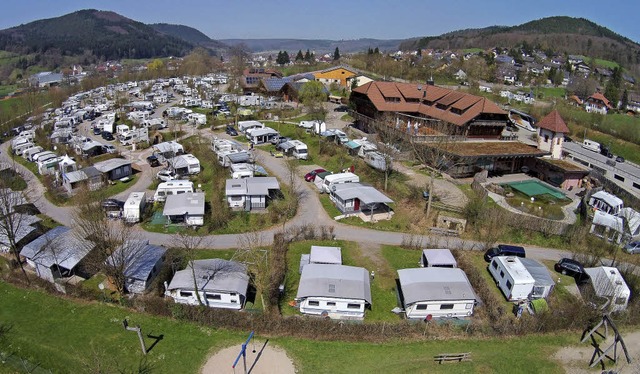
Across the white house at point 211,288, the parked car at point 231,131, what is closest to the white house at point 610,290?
the white house at point 211,288

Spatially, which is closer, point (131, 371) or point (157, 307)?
point (131, 371)

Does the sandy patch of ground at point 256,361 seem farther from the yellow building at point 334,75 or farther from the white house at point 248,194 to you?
the yellow building at point 334,75

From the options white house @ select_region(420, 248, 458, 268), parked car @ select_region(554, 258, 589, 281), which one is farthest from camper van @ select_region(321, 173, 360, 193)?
parked car @ select_region(554, 258, 589, 281)

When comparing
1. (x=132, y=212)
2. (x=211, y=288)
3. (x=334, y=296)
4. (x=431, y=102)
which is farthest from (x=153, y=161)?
(x=431, y=102)

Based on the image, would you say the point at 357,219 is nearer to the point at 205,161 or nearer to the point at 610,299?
the point at 610,299

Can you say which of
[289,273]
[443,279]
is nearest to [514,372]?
[443,279]

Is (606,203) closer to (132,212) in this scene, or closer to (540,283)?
(540,283)
